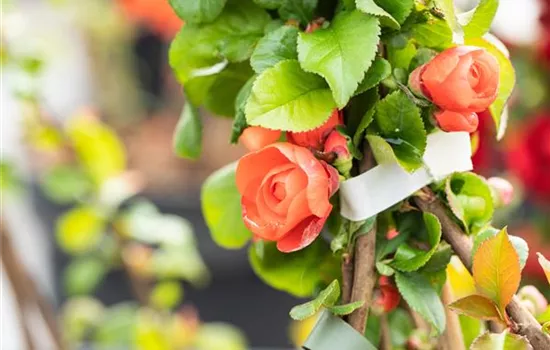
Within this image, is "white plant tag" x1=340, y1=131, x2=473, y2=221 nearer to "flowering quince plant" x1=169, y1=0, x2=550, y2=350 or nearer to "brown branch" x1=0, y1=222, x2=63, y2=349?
"flowering quince plant" x1=169, y1=0, x2=550, y2=350

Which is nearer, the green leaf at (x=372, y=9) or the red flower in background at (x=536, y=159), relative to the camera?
the green leaf at (x=372, y=9)

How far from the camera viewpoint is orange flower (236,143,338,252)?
308mm

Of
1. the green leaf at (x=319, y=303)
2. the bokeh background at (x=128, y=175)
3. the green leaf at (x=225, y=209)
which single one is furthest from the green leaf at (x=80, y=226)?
the green leaf at (x=319, y=303)

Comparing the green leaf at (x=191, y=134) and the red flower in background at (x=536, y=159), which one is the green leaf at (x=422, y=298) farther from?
the red flower in background at (x=536, y=159)

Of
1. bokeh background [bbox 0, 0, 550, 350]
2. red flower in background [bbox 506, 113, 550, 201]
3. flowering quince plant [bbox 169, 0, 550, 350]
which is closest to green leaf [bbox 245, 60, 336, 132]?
flowering quince plant [bbox 169, 0, 550, 350]

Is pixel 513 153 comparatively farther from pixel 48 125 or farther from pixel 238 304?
pixel 238 304

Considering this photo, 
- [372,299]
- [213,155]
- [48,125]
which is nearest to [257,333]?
[213,155]

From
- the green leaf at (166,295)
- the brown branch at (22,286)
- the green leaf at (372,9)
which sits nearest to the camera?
the green leaf at (372,9)

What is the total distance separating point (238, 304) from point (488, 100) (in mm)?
1045

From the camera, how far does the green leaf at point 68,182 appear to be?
27.7 inches

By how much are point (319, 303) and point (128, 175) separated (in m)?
0.46

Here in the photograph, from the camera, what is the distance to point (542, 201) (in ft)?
2.75

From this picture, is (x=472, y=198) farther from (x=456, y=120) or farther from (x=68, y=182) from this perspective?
(x=68, y=182)

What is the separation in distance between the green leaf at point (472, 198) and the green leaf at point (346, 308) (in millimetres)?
54
